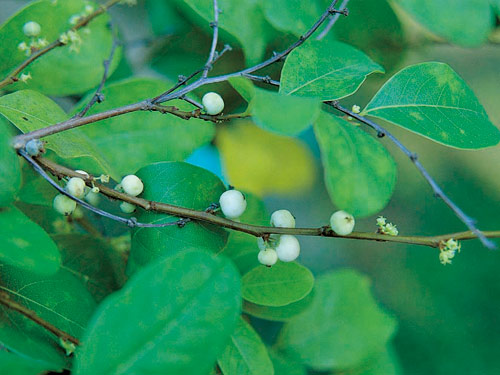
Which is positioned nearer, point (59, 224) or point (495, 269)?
point (59, 224)

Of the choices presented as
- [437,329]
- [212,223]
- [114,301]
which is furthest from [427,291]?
[114,301]

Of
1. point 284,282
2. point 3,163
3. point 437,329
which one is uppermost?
point 3,163

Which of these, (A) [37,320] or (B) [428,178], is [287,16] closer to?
(B) [428,178]

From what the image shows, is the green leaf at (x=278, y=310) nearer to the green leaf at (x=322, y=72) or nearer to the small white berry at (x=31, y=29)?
the green leaf at (x=322, y=72)

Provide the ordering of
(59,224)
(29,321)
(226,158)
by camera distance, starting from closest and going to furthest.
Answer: (29,321), (59,224), (226,158)

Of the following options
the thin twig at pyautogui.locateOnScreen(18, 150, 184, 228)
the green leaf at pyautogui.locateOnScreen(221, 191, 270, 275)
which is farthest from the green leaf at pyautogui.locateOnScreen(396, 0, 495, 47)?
the thin twig at pyautogui.locateOnScreen(18, 150, 184, 228)

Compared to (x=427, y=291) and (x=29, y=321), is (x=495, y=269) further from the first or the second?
(x=29, y=321)

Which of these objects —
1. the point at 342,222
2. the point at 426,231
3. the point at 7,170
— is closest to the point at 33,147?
the point at 7,170

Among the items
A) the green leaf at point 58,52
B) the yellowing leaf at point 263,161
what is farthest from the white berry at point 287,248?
the yellowing leaf at point 263,161
